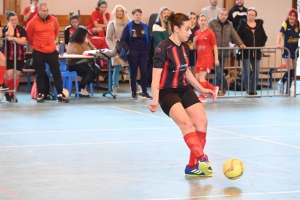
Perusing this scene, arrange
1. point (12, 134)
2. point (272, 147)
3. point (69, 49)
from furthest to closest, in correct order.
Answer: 1. point (69, 49)
2. point (12, 134)
3. point (272, 147)

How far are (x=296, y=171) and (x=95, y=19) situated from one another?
12190 mm

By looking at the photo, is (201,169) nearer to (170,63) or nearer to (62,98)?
(170,63)

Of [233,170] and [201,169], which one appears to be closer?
[233,170]

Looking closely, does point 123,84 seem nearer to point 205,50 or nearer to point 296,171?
point 205,50

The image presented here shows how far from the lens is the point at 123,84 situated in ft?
65.8

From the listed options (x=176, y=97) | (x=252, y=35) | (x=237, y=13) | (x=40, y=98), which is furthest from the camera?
(x=237, y=13)

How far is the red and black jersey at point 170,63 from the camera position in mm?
6852

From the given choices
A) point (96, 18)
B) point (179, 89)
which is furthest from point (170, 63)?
point (96, 18)

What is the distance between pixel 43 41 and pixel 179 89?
774 centimetres

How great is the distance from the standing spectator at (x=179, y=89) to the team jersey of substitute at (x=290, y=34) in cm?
986

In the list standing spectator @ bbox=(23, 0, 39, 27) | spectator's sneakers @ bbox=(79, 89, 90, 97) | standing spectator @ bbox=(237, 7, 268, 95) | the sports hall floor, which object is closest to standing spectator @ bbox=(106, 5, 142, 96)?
spectator's sneakers @ bbox=(79, 89, 90, 97)

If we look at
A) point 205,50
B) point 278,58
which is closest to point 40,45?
point 205,50

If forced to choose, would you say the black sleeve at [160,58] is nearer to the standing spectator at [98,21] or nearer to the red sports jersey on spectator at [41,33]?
the red sports jersey on spectator at [41,33]

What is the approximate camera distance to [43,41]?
1417cm
